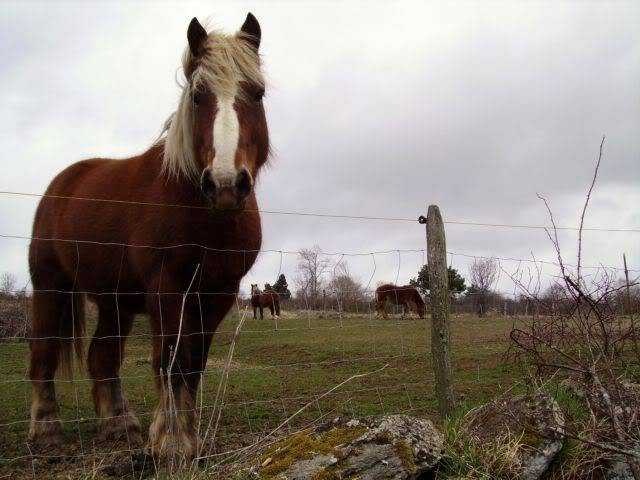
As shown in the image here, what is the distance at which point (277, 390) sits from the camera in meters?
6.83

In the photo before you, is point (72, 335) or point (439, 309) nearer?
point (439, 309)

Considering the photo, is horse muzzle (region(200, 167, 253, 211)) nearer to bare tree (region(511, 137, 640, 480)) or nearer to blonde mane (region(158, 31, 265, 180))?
blonde mane (region(158, 31, 265, 180))

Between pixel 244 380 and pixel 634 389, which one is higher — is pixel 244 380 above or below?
below

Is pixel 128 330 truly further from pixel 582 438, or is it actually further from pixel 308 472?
pixel 582 438

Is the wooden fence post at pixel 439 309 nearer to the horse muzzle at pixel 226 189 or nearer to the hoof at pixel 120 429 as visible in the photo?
the horse muzzle at pixel 226 189

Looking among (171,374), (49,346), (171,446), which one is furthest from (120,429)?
(171,446)

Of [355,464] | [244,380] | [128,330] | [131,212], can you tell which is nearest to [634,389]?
[355,464]

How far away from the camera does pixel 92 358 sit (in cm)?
530

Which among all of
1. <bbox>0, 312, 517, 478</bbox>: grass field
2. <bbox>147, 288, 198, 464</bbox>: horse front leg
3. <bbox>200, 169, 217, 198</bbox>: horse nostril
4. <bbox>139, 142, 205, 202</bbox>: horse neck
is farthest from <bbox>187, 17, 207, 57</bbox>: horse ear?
<bbox>0, 312, 517, 478</bbox>: grass field

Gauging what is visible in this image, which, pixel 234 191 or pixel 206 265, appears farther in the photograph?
pixel 206 265

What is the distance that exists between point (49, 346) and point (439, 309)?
3.51m

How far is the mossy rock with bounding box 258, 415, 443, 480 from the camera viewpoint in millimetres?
2973

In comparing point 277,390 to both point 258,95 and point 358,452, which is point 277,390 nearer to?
point 358,452

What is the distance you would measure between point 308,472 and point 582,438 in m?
1.64
